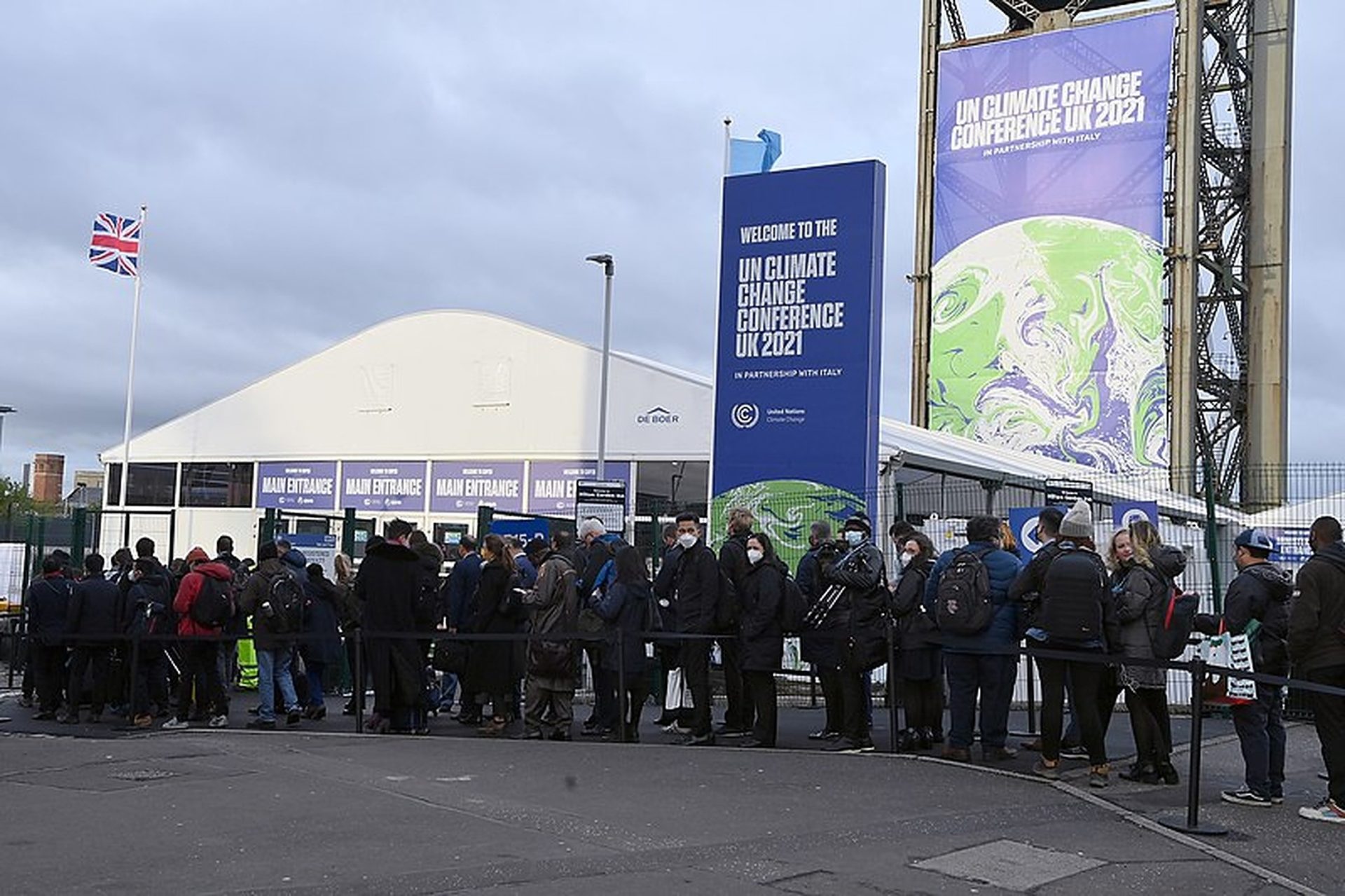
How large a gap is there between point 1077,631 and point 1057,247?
37.3m

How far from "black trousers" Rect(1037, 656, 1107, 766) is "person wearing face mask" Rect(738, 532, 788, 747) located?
2.39 metres

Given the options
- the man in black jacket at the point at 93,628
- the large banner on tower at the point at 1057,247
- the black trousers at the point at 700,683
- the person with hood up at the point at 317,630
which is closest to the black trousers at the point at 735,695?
the black trousers at the point at 700,683

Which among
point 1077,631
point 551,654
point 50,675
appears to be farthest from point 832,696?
point 50,675

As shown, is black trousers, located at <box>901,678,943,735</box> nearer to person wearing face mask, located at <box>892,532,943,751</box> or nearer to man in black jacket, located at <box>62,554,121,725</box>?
person wearing face mask, located at <box>892,532,943,751</box>

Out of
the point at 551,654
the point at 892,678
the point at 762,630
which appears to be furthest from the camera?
the point at 551,654

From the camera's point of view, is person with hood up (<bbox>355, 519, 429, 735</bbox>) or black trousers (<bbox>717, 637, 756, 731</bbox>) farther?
person with hood up (<bbox>355, 519, 429, 735</bbox>)

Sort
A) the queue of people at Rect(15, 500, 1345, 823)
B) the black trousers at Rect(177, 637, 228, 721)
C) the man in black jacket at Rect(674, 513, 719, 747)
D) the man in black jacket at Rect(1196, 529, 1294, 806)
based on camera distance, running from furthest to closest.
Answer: the black trousers at Rect(177, 637, 228, 721) → the man in black jacket at Rect(674, 513, 719, 747) → the queue of people at Rect(15, 500, 1345, 823) → the man in black jacket at Rect(1196, 529, 1294, 806)

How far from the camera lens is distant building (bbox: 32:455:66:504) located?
348 feet

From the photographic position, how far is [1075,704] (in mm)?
10656

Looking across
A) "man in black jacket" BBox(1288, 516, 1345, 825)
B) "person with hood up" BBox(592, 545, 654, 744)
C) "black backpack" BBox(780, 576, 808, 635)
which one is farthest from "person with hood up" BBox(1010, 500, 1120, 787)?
"person with hood up" BBox(592, 545, 654, 744)

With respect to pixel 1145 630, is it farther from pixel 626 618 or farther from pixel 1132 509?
pixel 1132 509

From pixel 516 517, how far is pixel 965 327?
2865 cm

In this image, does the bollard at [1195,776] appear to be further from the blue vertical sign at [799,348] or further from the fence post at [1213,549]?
the blue vertical sign at [799,348]

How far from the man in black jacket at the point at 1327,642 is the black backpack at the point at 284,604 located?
9.14m
